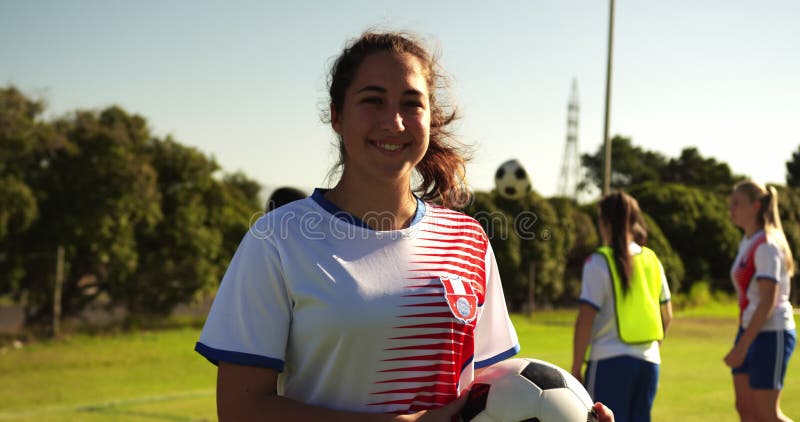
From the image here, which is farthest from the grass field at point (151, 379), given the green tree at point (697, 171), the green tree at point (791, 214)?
the green tree at point (697, 171)

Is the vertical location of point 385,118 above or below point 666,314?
above

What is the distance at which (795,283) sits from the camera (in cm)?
3102

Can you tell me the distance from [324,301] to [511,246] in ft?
63.6

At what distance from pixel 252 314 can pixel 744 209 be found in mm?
5191

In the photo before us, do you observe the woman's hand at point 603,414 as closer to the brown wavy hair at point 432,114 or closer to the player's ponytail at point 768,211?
the brown wavy hair at point 432,114

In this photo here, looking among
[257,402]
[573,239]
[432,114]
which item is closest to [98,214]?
[432,114]

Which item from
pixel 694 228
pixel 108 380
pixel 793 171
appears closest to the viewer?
pixel 108 380

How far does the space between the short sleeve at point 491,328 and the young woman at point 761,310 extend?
13.6 ft

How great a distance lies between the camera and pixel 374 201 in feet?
7.09

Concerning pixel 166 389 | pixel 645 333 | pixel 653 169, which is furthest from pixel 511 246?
pixel 653 169

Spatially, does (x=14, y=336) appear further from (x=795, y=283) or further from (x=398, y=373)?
(x=795, y=283)

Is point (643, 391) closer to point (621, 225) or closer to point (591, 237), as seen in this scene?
point (621, 225)

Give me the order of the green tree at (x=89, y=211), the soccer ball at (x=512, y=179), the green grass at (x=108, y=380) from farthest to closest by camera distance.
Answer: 1. the green tree at (x=89, y=211)
2. the soccer ball at (x=512, y=179)
3. the green grass at (x=108, y=380)

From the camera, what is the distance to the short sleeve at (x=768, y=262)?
5.89 meters
